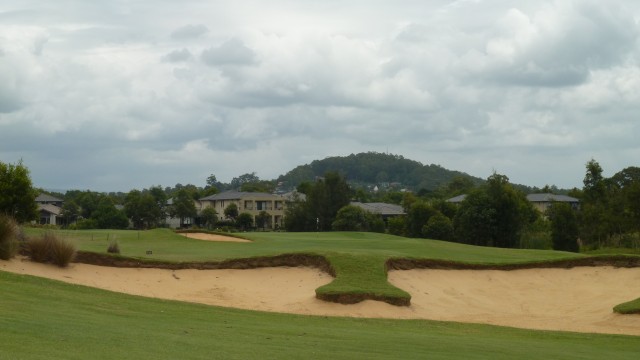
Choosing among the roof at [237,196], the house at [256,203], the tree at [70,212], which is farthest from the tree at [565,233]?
the roof at [237,196]

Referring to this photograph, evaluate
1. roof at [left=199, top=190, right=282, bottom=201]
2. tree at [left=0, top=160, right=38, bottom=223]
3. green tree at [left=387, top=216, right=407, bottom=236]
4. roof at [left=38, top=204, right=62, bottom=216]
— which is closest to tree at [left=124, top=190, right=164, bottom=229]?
roof at [left=38, top=204, right=62, bottom=216]

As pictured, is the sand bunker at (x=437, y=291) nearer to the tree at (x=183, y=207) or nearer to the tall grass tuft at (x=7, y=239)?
the tall grass tuft at (x=7, y=239)

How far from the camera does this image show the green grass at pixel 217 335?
12.5 m

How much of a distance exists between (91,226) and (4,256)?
6401cm

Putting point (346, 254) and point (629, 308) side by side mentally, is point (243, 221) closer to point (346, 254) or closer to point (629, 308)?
point (346, 254)

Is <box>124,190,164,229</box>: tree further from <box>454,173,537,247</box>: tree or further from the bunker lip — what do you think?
the bunker lip

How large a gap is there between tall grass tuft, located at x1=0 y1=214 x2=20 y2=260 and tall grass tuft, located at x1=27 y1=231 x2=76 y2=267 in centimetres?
62

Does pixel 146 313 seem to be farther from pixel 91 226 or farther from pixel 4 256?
pixel 91 226

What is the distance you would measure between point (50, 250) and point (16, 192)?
1174 cm

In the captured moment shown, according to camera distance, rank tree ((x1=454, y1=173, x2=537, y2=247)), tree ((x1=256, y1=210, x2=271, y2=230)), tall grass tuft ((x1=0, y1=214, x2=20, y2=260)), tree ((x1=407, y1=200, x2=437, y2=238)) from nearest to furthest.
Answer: tall grass tuft ((x1=0, y1=214, x2=20, y2=260)) < tree ((x1=454, y1=173, x2=537, y2=247)) < tree ((x1=407, y1=200, x2=437, y2=238)) < tree ((x1=256, y1=210, x2=271, y2=230))

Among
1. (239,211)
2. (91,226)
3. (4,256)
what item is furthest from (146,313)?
(239,211)

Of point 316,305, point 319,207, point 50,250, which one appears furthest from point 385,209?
point 50,250

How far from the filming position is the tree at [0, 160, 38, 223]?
3531 centimetres

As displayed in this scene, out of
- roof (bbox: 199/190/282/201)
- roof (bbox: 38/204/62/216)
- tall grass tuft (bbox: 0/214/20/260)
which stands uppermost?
roof (bbox: 199/190/282/201)
